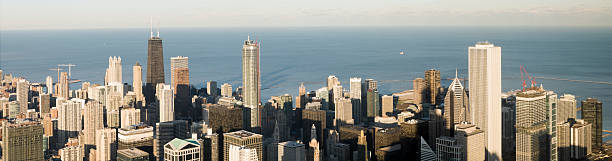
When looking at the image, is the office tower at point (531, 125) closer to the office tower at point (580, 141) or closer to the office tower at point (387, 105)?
the office tower at point (580, 141)

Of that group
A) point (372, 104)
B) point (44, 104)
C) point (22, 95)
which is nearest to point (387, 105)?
point (372, 104)

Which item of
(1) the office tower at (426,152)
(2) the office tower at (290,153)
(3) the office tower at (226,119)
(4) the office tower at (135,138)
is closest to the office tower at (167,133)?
(4) the office tower at (135,138)

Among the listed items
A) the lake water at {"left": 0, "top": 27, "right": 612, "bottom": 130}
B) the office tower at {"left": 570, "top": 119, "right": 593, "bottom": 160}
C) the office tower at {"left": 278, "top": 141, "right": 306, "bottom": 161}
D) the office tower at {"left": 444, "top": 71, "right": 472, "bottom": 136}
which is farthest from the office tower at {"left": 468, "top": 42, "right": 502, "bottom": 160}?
the office tower at {"left": 278, "top": 141, "right": 306, "bottom": 161}

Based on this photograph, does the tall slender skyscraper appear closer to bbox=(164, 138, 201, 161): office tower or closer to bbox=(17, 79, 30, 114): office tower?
bbox=(164, 138, 201, 161): office tower

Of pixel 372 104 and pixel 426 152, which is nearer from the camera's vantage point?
pixel 426 152

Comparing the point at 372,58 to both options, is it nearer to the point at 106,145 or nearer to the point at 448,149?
the point at 106,145

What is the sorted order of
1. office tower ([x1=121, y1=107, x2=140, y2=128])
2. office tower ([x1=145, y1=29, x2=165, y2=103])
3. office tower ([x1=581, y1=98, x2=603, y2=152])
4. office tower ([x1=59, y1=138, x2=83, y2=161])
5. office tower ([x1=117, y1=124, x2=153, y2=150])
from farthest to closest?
office tower ([x1=145, y1=29, x2=165, y2=103]) → office tower ([x1=121, y1=107, x2=140, y2=128]) → office tower ([x1=59, y1=138, x2=83, y2=161]) → office tower ([x1=117, y1=124, x2=153, y2=150]) → office tower ([x1=581, y1=98, x2=603, y2=152])
